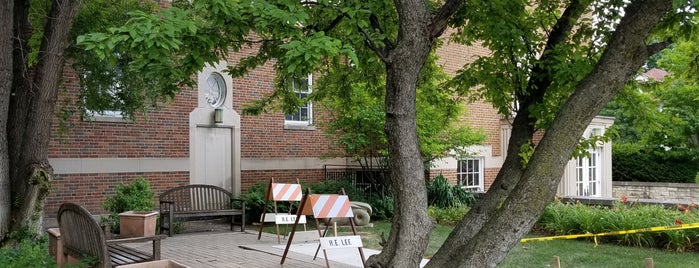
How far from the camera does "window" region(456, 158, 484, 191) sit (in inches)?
810

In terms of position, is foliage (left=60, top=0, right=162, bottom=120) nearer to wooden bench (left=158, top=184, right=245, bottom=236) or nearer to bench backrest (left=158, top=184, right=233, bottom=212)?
wooden bench (left=158, top=184, right=245, bottom=236)

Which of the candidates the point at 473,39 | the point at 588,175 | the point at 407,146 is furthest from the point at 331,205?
the point at 588,175

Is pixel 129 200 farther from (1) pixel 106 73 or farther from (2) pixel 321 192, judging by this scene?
(2) pixel 321 192

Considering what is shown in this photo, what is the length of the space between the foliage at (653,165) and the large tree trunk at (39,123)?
24.0 m

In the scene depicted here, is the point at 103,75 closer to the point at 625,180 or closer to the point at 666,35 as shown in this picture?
the point at 666,35

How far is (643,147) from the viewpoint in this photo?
2720 cm

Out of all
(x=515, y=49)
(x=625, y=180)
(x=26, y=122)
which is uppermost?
(x=515, y=49)

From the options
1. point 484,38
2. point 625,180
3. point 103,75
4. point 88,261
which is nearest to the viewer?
point 88,261

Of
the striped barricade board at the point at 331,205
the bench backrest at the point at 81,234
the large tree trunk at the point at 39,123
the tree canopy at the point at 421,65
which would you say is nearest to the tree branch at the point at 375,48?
the tree canopy at the point at 421,65

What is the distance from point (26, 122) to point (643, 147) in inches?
981

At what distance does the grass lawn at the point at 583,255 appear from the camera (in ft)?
31.1

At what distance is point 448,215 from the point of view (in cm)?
1499

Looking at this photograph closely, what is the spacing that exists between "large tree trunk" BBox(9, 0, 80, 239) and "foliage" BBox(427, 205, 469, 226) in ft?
27.6

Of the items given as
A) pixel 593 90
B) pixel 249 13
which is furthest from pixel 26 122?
pixel 593 90
